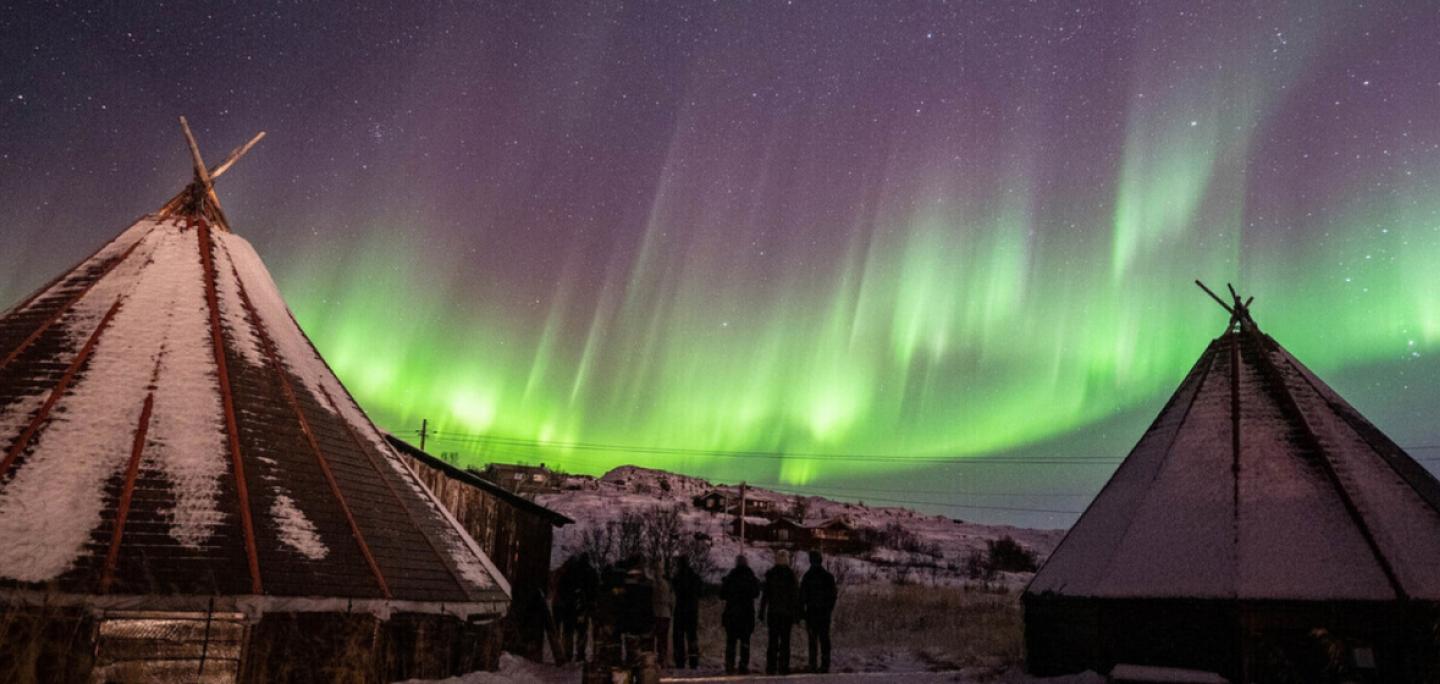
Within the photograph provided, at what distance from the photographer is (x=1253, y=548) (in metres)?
12.8

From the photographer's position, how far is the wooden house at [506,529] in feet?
55.0

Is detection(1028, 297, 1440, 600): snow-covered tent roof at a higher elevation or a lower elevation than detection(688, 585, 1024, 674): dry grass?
higher

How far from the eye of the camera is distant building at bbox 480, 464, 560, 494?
74325 mm

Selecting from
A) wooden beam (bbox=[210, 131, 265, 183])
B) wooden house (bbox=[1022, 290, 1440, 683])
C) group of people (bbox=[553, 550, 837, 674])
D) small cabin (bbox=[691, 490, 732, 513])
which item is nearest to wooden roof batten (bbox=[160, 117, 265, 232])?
wooden beam (bbox=[210, 131, 265, 183])

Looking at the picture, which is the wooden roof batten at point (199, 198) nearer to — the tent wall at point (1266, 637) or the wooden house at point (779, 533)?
the tent wall at point (1266, 637)

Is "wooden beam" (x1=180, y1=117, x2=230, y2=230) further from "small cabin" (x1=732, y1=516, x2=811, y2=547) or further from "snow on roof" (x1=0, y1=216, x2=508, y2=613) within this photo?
"small cabin" (x1=732, y1=516, x2=811, y2=547)

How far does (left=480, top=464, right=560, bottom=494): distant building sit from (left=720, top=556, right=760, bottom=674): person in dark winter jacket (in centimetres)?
5689

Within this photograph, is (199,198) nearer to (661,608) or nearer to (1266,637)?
(661,608)

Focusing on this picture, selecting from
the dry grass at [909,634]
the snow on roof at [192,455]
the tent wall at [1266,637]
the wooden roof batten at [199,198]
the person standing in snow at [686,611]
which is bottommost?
→ the dry grass at [909,634]

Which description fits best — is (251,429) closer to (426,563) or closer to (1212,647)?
(426,563)

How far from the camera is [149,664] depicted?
9094mm

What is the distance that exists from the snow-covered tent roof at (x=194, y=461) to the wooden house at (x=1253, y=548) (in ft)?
30.2

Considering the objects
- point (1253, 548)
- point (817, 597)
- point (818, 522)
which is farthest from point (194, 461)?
point (818, 522)

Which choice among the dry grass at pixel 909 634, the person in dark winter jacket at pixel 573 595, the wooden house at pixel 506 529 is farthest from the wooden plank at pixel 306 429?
the dry grass at pixel 909 634
